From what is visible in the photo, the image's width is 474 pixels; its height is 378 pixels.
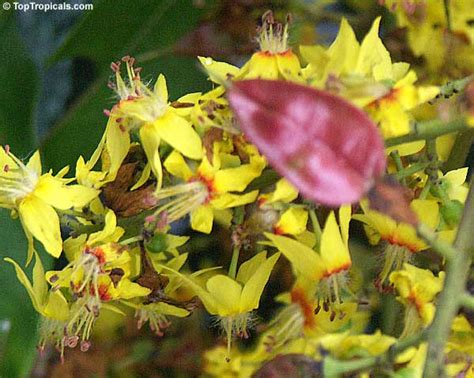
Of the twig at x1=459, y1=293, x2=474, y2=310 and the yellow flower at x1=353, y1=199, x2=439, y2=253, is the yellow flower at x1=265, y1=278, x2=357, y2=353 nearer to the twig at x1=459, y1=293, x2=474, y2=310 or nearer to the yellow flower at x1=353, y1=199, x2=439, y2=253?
the yellow flower at x1=353, y1=199, x2=439, y2=253

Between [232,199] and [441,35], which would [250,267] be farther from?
[441,35]

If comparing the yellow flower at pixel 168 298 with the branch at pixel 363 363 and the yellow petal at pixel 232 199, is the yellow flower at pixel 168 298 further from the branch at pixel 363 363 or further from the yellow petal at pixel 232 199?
the branch at pixel 363 363

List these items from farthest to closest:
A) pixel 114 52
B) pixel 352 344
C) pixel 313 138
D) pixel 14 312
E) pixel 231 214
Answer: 1. pixel 114 52
2. pixel 14 312
3. pixel 231 214
4. pixel 352 344
5. pixel 313 138

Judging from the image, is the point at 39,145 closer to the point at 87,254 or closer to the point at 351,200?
the point at 87,254

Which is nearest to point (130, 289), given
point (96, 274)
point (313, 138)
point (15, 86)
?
point (96, 274)

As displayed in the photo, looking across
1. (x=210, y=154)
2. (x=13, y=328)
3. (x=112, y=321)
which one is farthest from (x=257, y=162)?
(x=112, y=321)

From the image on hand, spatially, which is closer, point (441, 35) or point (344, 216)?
point (344, 216)

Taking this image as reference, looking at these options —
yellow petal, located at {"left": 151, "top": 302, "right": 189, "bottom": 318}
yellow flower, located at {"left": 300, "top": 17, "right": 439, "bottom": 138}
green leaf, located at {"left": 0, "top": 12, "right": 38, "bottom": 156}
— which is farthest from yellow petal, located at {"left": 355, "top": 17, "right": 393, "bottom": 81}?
green leaf, located at {"left": 0, "top": 12, "right": 38, "bottom": 156}

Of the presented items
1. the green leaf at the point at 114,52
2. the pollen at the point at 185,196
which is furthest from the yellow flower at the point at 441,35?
the pollen at the point at 185,196
